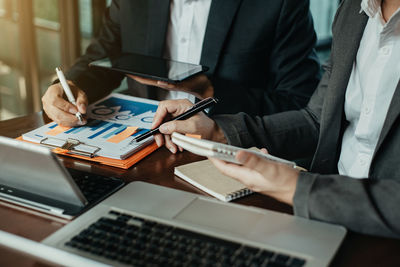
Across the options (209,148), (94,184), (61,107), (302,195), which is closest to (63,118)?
(61,107)

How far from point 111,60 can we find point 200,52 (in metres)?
0.48

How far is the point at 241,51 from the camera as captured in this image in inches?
76.8

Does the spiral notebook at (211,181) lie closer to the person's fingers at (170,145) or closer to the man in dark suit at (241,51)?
the person's fingers at (170,145)

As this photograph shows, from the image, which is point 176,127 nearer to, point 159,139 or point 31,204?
point 159,139

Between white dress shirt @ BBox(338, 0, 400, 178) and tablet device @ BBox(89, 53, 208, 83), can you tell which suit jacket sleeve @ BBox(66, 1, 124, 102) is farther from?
white dress shirt @ BBox(338, 0, 400, 178)

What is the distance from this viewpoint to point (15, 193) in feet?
3.39

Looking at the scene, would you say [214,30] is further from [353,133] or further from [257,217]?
[257,217]

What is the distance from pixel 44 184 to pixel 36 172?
0.04 metres

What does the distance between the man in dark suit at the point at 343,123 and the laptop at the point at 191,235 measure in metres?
0.10

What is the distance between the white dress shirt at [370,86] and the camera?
4.18 ft

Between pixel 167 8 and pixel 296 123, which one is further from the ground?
pixel 167 8

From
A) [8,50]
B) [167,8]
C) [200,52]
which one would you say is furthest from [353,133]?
[8,50]

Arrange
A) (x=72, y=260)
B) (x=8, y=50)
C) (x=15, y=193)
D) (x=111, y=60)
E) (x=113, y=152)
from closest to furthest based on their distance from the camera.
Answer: (x=72, y=260) < (x=15, y=193) < (x=113, y=152) < (x=111, y=60) < (x=8, y=50)

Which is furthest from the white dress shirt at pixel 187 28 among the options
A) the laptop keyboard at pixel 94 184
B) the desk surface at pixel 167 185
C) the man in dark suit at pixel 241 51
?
the laptop keyboard at pixel 94 184
